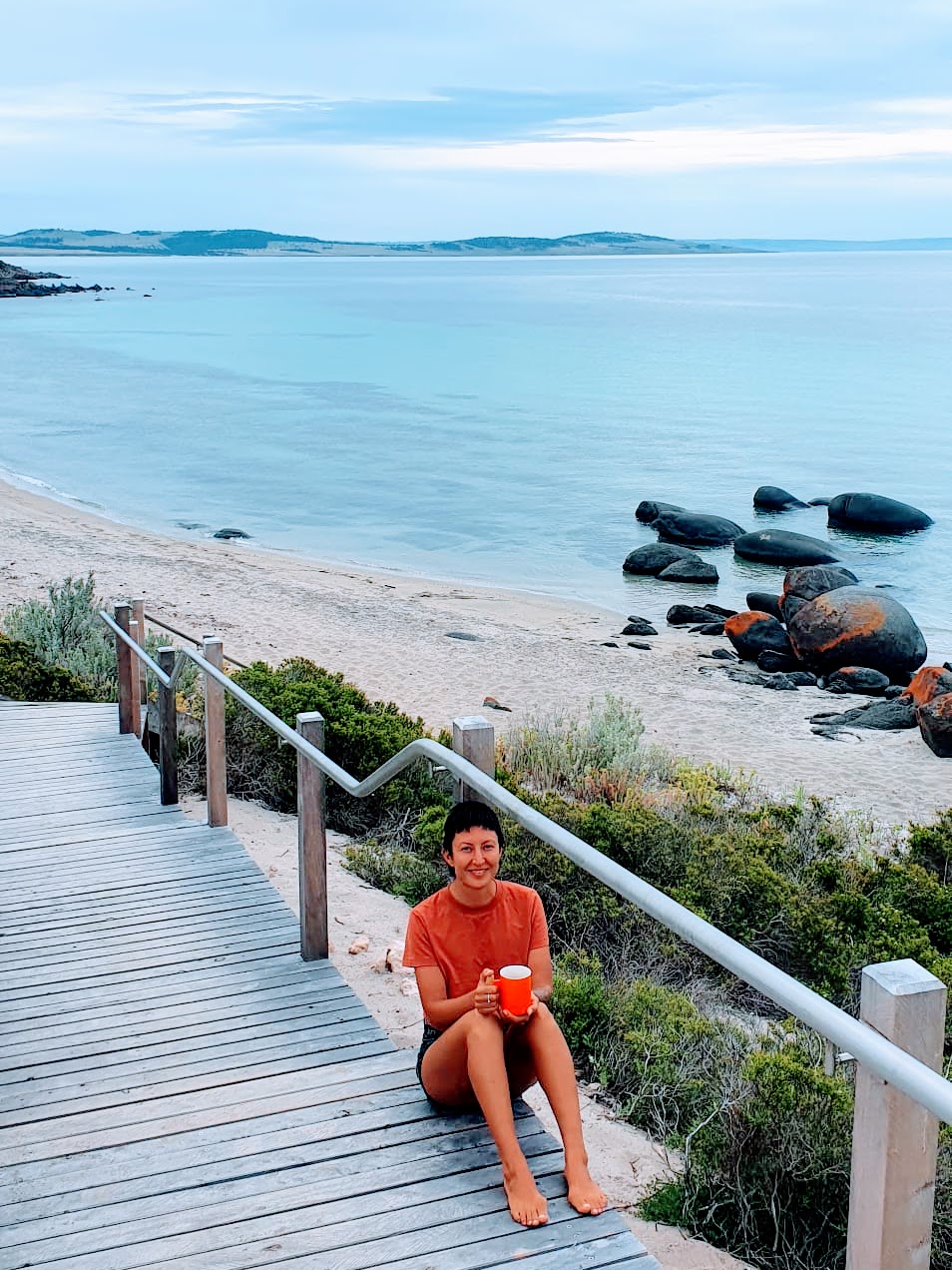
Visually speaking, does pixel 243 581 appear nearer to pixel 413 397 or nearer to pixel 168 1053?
pixel 168 1053

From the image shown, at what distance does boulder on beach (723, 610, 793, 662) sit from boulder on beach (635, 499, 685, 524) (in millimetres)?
12486

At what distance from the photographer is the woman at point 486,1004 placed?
3289mm

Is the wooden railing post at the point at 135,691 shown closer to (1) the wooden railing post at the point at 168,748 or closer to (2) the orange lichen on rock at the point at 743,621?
(1) the wooden railing post at the point at 168,748

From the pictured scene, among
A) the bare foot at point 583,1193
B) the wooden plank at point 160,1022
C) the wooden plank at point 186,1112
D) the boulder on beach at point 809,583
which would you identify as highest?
the bare foot at point 583,1193

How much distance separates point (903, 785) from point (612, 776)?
486cm

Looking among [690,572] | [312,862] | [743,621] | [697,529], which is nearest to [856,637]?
[743,621]

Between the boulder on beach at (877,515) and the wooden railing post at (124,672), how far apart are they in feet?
89.6

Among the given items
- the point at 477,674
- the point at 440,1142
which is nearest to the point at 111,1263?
the point at 440,1142

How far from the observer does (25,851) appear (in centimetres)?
660

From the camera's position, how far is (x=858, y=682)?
18734mm

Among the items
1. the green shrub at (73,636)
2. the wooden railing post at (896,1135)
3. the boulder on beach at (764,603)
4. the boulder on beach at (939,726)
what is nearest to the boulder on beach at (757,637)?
the boulder on beach at (764,603)

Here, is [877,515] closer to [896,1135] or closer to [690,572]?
[690,572]

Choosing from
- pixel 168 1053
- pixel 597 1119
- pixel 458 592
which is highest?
pixel 168 1053

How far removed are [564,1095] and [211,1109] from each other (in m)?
1.18
